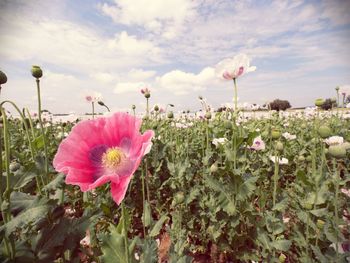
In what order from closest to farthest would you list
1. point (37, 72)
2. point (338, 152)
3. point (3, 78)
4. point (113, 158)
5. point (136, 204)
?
point (113, 158)
point (3, 78)
point (37, 72)
point (338, 152)
point (136, 204)

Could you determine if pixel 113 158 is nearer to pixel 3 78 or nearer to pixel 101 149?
pixel 101 149

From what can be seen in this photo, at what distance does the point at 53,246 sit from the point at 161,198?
229cm

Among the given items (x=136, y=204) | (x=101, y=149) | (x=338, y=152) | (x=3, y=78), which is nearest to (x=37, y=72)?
(x=3, y=78)

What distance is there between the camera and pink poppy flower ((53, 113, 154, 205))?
0.81 metres

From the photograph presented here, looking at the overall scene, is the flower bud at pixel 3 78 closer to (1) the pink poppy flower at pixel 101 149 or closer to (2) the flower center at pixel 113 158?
(1) the pink poppy flower at pixel 101 149

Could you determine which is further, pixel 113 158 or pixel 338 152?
pixel 338 152

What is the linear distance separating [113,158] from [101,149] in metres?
0.10

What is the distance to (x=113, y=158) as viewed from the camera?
840 mm

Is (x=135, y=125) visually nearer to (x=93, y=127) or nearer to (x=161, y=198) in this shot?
(x=93, y=127)

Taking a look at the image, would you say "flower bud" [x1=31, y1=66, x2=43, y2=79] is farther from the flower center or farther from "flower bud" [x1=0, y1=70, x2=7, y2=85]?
the flower center

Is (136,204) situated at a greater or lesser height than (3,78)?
lesser

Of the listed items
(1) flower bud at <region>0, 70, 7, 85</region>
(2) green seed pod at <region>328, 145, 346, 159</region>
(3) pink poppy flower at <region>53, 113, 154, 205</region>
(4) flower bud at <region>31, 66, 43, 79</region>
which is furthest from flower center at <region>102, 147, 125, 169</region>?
(2) green seed pod at <region>328, 145, 346, 159</region>

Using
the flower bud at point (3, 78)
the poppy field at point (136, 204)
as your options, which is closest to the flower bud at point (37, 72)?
the poppy field at point (136, 204)

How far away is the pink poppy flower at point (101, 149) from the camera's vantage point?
31.8 inches
